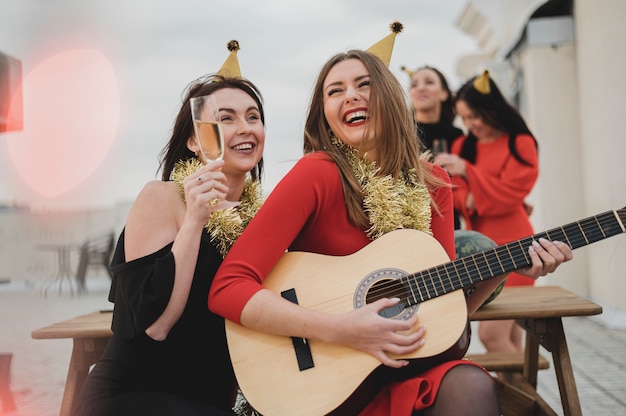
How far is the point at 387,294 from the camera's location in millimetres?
1986

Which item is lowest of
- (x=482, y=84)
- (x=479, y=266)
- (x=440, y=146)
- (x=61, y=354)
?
(x=61, y=354)

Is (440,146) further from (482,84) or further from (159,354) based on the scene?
(159,354)

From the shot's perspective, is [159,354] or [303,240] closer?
[159,354]

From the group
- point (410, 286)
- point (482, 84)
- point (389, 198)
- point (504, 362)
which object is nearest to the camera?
point (410, 286)

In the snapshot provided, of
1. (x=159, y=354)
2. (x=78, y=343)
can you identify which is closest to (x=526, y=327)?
(x=159, y=354)

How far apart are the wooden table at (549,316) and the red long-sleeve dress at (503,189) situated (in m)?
0.94

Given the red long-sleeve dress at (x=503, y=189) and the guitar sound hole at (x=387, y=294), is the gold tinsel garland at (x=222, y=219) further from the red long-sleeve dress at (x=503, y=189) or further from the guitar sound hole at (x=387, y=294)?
the red long-sleeve dress at (x=503, y=189)

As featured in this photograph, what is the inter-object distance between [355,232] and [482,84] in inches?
87.5

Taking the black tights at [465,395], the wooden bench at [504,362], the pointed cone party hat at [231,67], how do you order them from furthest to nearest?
the wooden bench at [504,362]
the pointed cone party hat at [231,67]
the black tights at [465,395]

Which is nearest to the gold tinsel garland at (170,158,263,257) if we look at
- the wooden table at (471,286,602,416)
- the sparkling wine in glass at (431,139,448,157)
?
the wooden table at (471,286,602,416)

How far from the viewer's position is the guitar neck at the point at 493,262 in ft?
6.40

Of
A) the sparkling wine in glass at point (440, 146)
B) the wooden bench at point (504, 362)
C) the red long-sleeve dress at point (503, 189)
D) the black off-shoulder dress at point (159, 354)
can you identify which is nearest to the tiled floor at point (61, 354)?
the black off-shoulder dress at point (159, 354)

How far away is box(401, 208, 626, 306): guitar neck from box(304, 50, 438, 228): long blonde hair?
1.12ft

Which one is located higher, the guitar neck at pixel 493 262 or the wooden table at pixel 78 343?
the guitar neck at pixel 493 262
